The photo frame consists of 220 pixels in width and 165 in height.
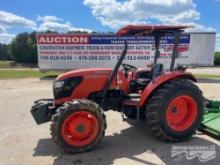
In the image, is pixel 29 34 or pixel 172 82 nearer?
pixel 172 82

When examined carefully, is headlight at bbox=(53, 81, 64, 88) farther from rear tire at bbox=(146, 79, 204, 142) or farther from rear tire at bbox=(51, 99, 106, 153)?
rear tire at bbox=(146, 79, 204, 142)

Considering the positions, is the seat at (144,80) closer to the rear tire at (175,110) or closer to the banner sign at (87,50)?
the rear tire at (175,110)

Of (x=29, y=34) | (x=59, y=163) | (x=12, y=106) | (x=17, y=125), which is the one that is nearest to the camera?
(x=59, y=163)

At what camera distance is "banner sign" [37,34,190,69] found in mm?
20312

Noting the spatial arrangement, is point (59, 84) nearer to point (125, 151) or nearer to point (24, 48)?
point (125, 151)

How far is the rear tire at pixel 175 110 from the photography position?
572 cm

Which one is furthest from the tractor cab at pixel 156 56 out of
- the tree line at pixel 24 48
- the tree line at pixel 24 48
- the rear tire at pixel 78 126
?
the tree line at pixel 24 48

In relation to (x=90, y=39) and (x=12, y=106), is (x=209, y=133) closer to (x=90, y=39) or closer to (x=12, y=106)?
(x=12, y=106)

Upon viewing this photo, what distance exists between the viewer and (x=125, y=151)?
5535mm

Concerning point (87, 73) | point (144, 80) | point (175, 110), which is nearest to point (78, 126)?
point (87, 73)

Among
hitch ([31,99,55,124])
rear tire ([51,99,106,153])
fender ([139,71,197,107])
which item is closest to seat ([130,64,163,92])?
fender ([139,71,197,107])

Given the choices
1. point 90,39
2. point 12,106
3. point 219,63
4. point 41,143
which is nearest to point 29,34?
point 219,63

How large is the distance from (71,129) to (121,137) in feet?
4.31

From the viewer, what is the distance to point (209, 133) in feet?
20.5
